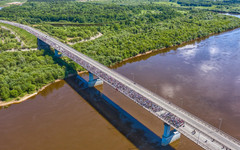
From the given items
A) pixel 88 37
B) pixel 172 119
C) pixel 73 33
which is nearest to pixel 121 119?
pixel 172 119

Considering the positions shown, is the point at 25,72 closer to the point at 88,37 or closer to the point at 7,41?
the point at 7,41

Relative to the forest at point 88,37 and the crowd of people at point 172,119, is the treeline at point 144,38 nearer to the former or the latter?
the forest at point 88,37

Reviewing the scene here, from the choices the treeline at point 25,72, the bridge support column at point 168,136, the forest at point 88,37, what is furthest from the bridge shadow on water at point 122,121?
the forest at point 88,37

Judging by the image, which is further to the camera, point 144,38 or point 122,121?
point 144,38

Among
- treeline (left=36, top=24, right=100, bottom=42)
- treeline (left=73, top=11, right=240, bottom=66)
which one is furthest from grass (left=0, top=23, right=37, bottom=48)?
treeline (left=73, top=11, right=240, bottom=66)

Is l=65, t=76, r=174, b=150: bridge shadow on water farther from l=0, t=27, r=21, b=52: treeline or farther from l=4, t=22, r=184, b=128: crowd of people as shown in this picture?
l=0, t=27, r=21, b=52: treeline

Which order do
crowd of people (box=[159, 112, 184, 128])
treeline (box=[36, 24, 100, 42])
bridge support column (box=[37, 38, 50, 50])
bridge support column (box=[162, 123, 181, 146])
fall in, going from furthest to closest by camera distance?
1. treeline (box=[36, 24, 100, 42])
2. bridge support column (box=[37, 38, 50, 50])
3. bridge support column (box=[162, 123, 181, 146])
4. crowd of people (box=[159, 112, 184, 128])
